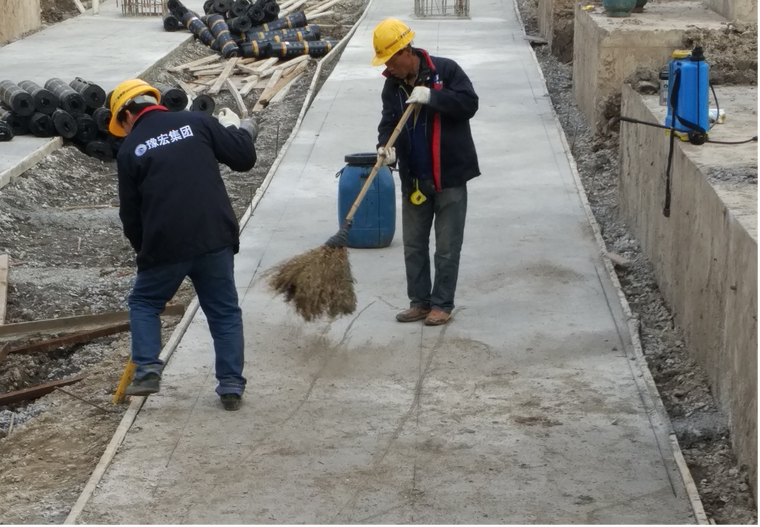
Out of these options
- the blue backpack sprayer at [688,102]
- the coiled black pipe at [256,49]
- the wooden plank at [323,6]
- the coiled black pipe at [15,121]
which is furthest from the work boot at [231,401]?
the wooden plank at [323,6]

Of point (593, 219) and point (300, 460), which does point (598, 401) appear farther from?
point (593, 219)

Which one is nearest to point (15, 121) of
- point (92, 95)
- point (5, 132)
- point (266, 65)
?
point (5, 132)

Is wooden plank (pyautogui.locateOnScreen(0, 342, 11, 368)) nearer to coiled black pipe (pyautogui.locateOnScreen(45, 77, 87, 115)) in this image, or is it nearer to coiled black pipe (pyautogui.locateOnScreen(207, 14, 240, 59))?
coiled black pipe (pyautogui.locateOnScreen(45, 77, 87, 115))

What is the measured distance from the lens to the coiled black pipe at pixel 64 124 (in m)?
14.0

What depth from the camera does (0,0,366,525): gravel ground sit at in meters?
5.78

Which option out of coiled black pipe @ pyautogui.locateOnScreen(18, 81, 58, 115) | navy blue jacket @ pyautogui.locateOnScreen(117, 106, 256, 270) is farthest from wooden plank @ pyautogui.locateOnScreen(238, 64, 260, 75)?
navy blue jacket @ pyautogui.locateOnScreen(117, 106, 256, 270)

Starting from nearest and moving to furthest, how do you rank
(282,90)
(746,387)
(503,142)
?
(746,387) < (503,142) < (282,90)

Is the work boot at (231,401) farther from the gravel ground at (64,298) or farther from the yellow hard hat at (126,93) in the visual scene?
the yellow hard hat at (126,93)

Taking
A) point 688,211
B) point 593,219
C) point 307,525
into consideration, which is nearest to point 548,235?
point 593,219

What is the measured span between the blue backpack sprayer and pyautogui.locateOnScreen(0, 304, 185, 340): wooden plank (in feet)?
12.9

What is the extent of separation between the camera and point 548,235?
9.73m

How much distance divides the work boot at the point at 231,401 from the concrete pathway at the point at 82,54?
7.08m

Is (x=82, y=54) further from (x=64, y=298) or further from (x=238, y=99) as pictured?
(x=64, y=298)

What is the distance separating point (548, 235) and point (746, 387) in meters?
4.48
